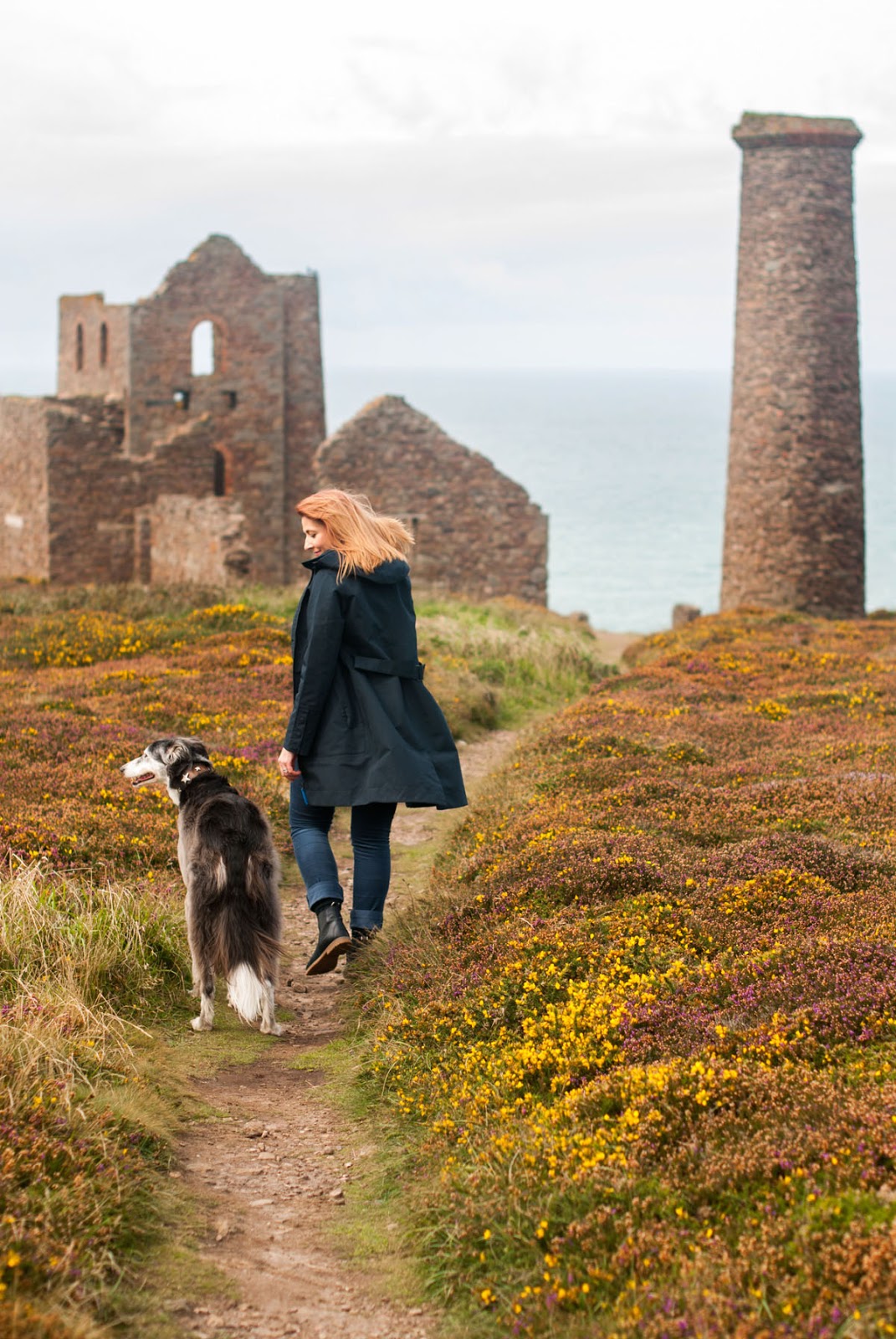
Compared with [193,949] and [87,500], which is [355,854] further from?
[87,500]

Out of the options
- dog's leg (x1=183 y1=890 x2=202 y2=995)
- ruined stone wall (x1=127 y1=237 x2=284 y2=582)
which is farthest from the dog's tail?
ruined stone wall (x1=127 y1=237 x2=284 y2=582)

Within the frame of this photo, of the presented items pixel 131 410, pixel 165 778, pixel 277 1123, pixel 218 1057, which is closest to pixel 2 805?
pixel 165 778

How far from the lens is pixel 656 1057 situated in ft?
15.9

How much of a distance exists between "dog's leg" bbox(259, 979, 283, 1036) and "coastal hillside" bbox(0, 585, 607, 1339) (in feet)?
0.28

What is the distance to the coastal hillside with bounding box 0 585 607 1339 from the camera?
3.87 m

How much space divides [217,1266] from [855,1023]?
8.02 ft

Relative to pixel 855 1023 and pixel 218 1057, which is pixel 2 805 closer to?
pixel 218 1057

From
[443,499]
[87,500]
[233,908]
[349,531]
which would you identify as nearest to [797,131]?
[443,499]

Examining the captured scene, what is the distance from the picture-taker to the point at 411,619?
22.7 feet

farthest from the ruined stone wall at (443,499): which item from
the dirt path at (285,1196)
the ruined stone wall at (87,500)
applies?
the dirt path at (285,1196)

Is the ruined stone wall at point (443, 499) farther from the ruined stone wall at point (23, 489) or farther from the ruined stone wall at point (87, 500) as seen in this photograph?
the ruined stone wall at point (23, 489)

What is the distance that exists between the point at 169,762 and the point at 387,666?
1252 millimetres

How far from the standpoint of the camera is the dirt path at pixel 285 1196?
12.7 feet

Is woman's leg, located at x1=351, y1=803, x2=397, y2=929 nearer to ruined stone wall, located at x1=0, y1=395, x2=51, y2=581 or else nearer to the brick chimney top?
the brick chimney top
